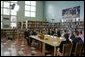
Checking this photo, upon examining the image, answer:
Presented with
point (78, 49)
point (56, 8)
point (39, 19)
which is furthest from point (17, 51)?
point (39, 19)

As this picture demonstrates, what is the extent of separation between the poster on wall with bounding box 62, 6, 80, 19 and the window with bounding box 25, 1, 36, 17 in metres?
3.70

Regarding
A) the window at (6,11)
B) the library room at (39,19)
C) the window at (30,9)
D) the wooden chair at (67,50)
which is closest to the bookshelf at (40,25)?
the library room at (39,19)

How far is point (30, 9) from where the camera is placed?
540 inches

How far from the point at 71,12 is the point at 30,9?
15.9 feet

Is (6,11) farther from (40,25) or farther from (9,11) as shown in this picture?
(40,25)

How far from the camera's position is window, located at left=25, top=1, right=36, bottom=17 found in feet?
44.3

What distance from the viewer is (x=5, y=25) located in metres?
12.2

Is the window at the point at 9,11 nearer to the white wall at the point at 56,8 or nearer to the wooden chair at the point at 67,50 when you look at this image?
the white wall at the point at 56,8

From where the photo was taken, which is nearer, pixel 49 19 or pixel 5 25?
pixel 5 25

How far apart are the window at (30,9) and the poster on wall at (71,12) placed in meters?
3.70

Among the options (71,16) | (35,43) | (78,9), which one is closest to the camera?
(35,43)

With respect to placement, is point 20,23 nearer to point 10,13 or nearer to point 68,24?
point 10,13

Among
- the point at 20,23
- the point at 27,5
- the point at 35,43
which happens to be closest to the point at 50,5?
the point at 27,5

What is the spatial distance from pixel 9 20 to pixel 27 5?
A: 8.07ft
